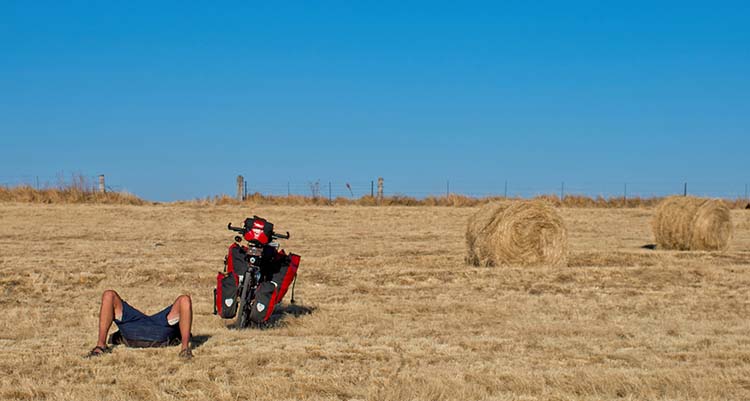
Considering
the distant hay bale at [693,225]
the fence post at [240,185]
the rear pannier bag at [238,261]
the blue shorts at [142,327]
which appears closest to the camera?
the blue shorts at [142,327]

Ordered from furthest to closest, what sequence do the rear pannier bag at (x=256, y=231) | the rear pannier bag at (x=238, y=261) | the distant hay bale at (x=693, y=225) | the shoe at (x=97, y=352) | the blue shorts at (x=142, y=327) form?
the distant hay bale at (x=693, y=225) < the rear pannier bag at (x=238, y=261) < the rear pannier bag at (x=256, y=231) < the blue shorts at (x=142, y=327) < the shoe at (x=97, y=352)

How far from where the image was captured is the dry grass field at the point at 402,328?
24.8 feet

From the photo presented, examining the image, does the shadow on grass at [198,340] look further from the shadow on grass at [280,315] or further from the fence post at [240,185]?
the fence post at [240,185]

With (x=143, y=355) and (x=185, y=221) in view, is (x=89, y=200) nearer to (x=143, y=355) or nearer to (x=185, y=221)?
(x=185, y=221)

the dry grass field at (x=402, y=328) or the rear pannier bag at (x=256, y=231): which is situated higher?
the rear pannier bag at (x=256, y=231)

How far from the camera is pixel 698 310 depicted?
1245 cm

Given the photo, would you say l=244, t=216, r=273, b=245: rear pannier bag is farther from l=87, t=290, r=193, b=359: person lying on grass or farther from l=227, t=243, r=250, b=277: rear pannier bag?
l=87, t=290, r=193, b=359: person lying on grass

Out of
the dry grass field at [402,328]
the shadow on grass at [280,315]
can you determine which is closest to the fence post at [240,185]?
the dry grass field at [402,328]

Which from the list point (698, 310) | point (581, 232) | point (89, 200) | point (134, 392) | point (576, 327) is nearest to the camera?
point (134, 392)

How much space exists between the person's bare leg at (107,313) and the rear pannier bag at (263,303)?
1.66 metres

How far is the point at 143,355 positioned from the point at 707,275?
38.5 ft

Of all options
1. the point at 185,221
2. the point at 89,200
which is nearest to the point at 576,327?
the point at 185,221

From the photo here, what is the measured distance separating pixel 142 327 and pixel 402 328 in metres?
3.21

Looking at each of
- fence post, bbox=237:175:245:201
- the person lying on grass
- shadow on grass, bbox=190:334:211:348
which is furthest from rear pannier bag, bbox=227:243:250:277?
fence post, bbox=237:175:245:201
